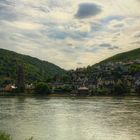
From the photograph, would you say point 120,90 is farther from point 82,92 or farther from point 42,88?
point 42,88

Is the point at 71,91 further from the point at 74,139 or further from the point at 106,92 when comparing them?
the point at 74,139

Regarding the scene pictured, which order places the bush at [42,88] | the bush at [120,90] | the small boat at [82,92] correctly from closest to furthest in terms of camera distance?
the bush at [120,90], the bush at [42,88], the small boat at [82,92]

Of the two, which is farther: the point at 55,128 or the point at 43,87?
the point at 43,87

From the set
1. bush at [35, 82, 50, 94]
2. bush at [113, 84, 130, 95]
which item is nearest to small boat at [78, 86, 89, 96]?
bush at [113, 84, 130, 95]

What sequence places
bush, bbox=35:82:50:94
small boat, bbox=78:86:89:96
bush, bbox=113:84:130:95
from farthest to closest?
1. small boat, bbox=78:86:89:96
2. bush, bbox=35:82:50:94
3. bush, bbox=113:84:130:95

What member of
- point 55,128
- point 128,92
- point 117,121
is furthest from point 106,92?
point 55,128

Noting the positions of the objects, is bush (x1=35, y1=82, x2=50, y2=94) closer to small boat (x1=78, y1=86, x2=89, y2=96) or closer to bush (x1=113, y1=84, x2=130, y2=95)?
small boat (x1=78, y1=86, x2=89, y2=96)

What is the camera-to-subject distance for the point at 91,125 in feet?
198

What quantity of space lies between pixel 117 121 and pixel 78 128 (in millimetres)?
11813

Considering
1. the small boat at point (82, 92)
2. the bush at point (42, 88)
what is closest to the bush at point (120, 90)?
the small boat at point (82, 92)

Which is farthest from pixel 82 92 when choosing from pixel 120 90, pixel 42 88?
pixel 120 90

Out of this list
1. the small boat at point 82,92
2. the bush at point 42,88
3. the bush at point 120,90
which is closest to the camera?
the bush at point 120,90

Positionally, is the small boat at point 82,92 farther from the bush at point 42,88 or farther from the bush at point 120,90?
the bush at point 42,88

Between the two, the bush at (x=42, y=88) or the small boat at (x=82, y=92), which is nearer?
the bush at (x=42, y=88)
